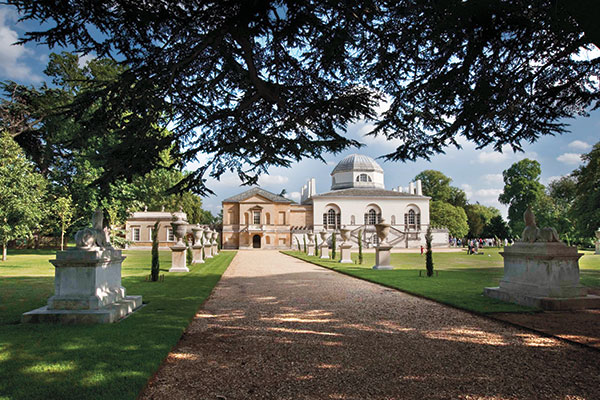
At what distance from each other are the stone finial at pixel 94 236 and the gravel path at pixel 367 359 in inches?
85.2

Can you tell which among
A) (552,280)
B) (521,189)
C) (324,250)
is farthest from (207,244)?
(521,189)

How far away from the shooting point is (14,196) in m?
20.2

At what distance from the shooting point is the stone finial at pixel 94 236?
253 inches

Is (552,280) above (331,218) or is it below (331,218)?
below

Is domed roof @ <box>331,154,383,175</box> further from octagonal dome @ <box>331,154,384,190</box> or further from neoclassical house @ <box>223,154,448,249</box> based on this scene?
neoclassical house @ <box>223,154,448,249</box>

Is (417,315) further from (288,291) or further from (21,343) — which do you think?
(21,343)

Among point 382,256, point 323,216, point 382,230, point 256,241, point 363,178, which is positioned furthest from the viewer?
point 363,178

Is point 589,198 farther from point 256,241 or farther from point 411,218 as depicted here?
point 256,241

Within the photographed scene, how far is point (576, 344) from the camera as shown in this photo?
16.6 feet

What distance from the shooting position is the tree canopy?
204 inches

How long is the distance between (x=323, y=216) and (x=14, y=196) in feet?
126

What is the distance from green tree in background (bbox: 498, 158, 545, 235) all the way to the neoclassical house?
10.5 meters

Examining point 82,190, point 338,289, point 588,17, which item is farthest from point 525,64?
point 82,190

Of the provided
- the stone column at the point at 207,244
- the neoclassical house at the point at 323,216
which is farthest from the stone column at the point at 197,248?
the neoclassical house at the point at 323,216
